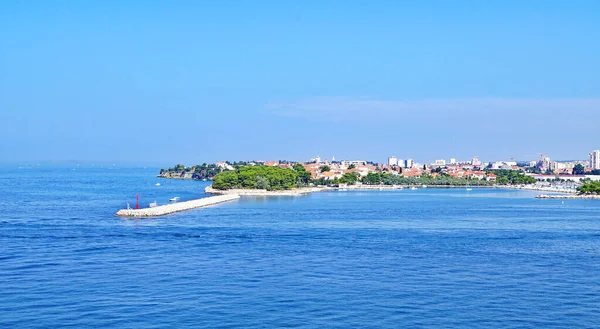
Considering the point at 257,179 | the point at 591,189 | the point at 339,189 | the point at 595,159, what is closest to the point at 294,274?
the point at 257,179

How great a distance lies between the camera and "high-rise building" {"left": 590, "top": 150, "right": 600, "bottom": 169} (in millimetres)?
108062

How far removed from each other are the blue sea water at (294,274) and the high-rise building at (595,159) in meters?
91.2

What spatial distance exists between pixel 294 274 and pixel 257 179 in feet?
108

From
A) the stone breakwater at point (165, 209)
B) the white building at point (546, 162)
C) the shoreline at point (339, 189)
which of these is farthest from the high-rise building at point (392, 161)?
the stone breakwater at point (165, 209)

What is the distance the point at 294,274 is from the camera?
12953 millimetres

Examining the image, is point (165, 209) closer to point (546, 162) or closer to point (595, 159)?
point (595, 159)

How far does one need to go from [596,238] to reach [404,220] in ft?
21.5

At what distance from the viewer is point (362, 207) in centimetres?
3175

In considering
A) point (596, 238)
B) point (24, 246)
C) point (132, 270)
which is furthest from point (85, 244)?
point (596, 238)

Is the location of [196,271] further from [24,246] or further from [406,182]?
[406,182]

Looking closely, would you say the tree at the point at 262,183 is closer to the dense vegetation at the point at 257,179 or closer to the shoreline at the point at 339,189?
the dense vegetation at the point at 257,179

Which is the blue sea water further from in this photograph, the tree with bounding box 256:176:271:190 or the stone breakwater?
the tree with bounding box 256:176:271:190

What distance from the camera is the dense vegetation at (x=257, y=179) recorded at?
4441 centimetres

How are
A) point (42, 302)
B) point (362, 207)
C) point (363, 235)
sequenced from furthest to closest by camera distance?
point (362, 207), point (363, 235), point (42, 302)
